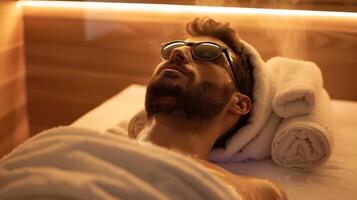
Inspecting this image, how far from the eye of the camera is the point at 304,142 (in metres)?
1.34

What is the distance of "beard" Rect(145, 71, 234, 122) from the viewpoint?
1.27m

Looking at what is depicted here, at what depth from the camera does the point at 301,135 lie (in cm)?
134

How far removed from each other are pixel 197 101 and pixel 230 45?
287 mm

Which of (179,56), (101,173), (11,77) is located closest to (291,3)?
(179,56)

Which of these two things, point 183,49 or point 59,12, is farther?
point 59,12

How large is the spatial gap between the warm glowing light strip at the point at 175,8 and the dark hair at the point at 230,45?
45cm

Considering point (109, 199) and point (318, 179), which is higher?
point (109, 199)

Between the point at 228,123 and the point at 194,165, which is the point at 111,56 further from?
the point at 194,165

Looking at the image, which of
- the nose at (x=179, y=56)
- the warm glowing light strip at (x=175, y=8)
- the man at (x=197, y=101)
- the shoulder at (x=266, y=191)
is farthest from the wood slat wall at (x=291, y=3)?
the shoulder at (x=266, y=191)

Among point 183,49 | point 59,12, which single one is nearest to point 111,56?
point 59,12

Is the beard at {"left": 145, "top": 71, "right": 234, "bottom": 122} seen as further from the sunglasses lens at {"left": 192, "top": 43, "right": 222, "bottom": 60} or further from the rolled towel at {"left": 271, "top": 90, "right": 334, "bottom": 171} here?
the rolled towel at {"left": 271, "top": 90, "right": 334, "bottom": 171}

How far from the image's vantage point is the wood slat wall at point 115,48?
184 centimetres

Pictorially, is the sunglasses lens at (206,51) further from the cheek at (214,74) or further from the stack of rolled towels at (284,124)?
the stack of rolled towels at (284,124)

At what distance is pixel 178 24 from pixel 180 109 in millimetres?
800
